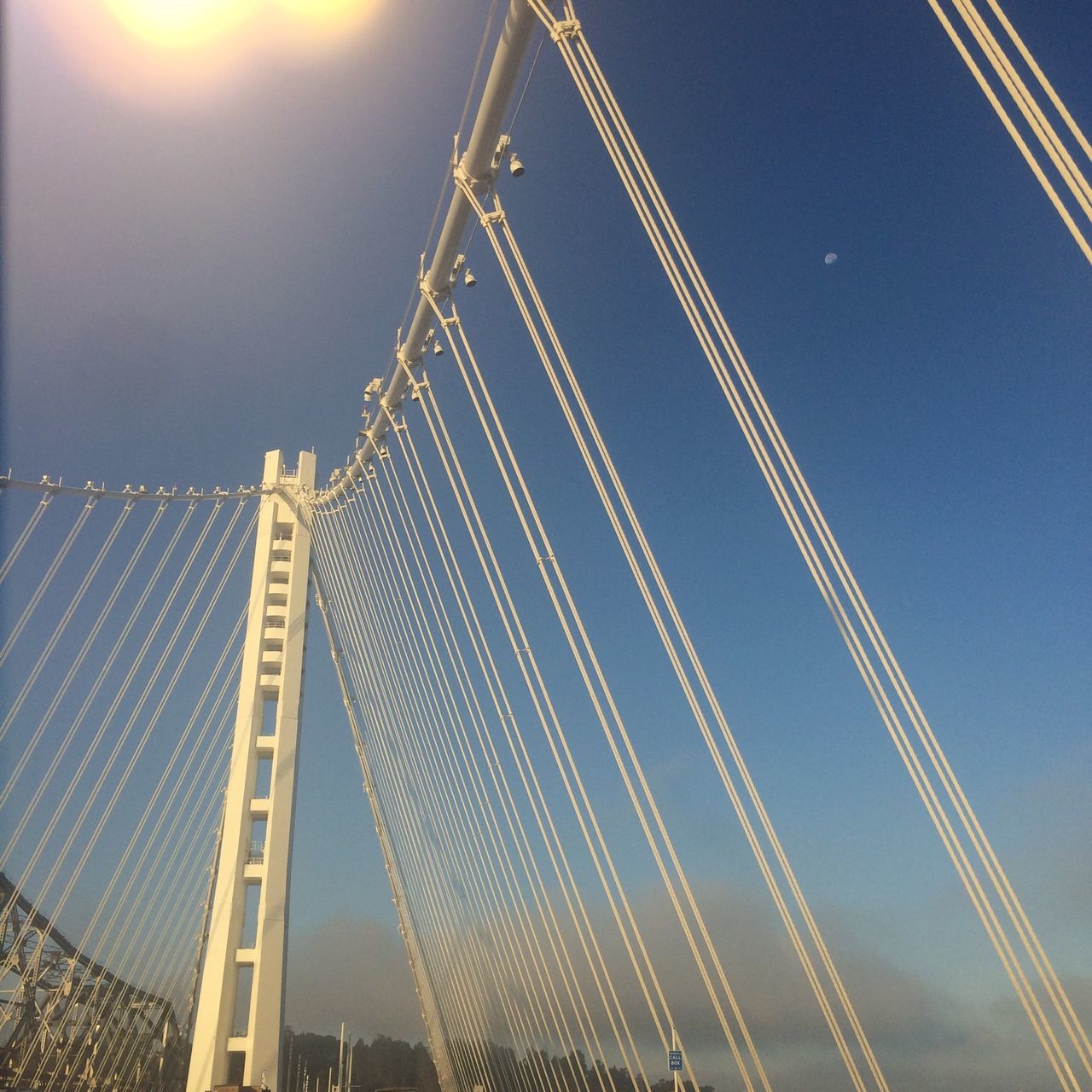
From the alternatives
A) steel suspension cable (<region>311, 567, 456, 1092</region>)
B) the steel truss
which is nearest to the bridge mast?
steel suspension cable (<region>311, 567, 456, 1092</region>)

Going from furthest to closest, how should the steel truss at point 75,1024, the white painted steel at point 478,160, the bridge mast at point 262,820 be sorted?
the steel truss at point 75,1024, the bridge mast at point 262,820, the white painted steel at point 478,160

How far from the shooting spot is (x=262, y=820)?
16.0 meters

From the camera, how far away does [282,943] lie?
1470 centimetres

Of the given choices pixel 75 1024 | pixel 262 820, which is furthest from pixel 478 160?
pixel 75 1024

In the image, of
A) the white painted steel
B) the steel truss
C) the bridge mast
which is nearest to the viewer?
the white painted steel

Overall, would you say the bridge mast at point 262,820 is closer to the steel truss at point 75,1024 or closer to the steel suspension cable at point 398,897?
the steel suspension cable at point 398,897

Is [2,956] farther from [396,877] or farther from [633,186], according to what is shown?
[633,186]

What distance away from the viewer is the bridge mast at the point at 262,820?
1375cm

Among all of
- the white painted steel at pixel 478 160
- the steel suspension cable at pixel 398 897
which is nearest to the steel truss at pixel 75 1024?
the steel suspension cable at pixel 398 897

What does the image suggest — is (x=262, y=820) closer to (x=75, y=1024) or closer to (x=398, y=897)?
(x=398, y=897)

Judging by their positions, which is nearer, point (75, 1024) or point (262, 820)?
point (262, 820)

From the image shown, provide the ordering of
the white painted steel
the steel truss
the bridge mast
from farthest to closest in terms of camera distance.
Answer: the steel truss
the bridge mast
the white painted steel

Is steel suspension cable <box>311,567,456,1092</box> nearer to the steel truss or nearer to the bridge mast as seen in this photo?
the bridge mast

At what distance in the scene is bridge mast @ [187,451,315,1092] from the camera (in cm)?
1375
